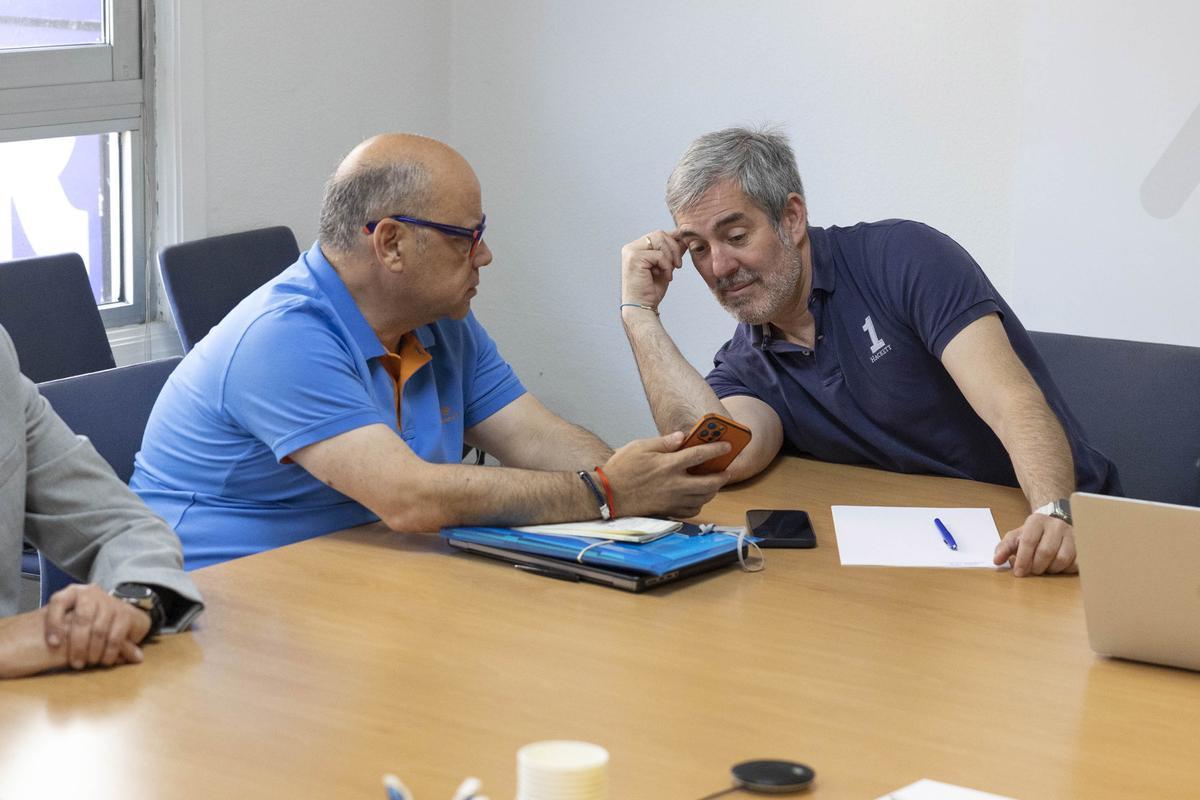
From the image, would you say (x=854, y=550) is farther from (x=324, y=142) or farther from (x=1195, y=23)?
(x=324, y=142)

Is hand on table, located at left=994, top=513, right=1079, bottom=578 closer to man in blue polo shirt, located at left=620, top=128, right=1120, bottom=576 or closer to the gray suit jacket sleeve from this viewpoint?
man in blue polo shirt, located at left=620, top=128, right=1120, bottom=576

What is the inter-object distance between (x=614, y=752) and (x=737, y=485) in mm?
1170

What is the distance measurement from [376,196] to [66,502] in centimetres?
72

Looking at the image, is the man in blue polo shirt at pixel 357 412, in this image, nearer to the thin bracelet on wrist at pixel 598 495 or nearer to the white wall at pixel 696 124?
the thin bracelet on wrist at pixel 598 495

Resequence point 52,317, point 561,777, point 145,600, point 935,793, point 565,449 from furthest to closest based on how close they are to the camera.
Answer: point 52,317, point 565,449, point 145,600, point 935,793, point 561,777

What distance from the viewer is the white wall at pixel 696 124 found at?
3668 millimetres

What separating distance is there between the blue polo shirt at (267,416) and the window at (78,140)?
1708 mm

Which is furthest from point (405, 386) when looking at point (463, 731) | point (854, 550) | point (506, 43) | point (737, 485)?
point (506, 43)

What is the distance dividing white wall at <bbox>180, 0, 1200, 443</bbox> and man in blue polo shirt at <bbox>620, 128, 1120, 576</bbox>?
115 cm

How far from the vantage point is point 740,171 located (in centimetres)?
274

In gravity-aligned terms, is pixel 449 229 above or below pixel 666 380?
above

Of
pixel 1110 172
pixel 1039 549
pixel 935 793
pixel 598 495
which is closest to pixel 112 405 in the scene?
pixel 598 495

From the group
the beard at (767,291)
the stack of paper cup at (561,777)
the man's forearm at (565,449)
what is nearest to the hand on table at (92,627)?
the stack of paper cup at (561,777)

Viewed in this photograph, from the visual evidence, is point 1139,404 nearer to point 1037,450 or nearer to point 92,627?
point 1037,450
